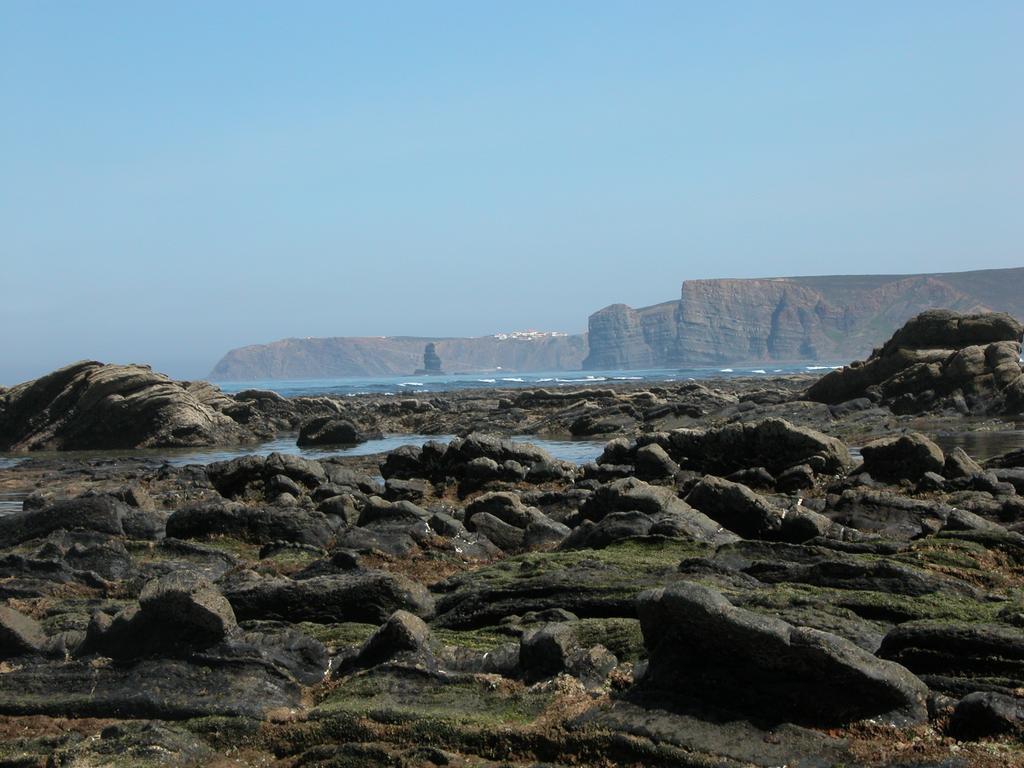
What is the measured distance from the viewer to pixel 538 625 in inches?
431

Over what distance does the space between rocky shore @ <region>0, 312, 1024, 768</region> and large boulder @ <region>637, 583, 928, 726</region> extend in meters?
0.02

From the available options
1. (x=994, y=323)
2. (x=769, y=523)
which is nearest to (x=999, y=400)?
(x=994, y=323)

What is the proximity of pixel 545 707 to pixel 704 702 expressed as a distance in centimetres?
120

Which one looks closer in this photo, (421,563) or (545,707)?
(545,707)

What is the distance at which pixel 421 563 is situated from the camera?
16141 mm

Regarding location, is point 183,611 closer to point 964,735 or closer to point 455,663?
point 455,663

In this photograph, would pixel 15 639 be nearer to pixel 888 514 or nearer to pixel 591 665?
pixel 591 665

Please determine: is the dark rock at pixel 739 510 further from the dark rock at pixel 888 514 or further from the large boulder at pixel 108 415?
the large boulder at pixel 108 415

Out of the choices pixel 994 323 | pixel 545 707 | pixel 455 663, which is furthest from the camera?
pixel 994 323

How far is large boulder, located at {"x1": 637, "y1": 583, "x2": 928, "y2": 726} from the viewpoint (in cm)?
782

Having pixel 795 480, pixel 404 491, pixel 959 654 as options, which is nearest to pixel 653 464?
pixel 795 480

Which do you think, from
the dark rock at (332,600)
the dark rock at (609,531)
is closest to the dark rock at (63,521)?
the dark rock at (332,600)

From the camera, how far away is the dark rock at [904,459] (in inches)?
895

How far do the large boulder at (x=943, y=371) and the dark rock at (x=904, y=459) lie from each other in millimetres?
22088
